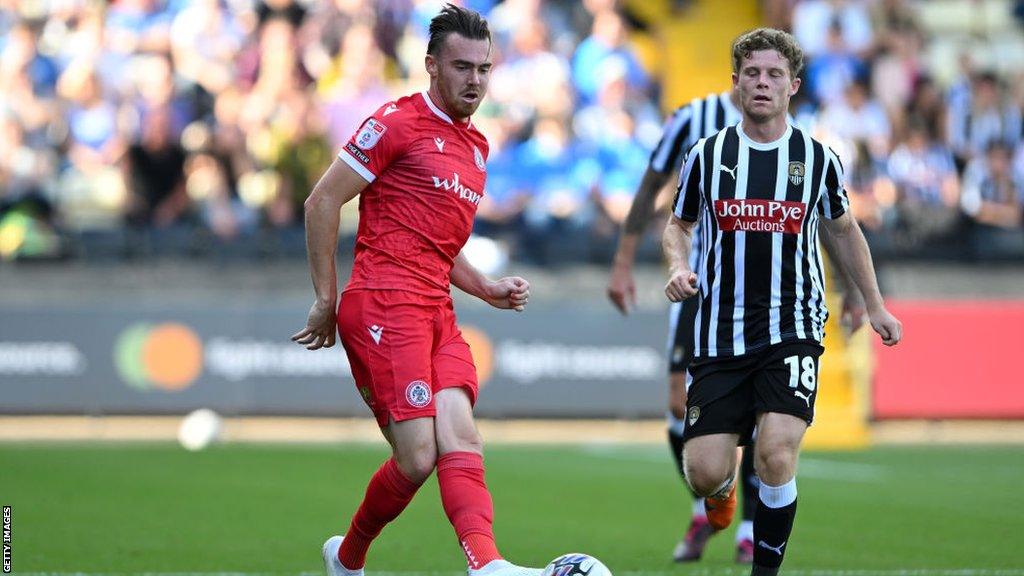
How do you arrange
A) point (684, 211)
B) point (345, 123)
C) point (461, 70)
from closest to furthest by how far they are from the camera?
point (461, 70)
point (684, 211)
point (345, 123)

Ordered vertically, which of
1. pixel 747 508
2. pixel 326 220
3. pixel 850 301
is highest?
pixel 326 220

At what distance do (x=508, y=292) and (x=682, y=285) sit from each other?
701 mm

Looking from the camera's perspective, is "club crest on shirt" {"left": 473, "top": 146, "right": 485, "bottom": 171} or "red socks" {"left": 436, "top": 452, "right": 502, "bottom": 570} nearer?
"red socks" {"left": 436, "top": 452, "right": 502, "bottom": 570}

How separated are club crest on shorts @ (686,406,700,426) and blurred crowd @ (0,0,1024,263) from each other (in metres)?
10.9

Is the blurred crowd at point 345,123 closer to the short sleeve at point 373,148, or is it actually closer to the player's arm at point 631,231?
the player's arm at point 631,231

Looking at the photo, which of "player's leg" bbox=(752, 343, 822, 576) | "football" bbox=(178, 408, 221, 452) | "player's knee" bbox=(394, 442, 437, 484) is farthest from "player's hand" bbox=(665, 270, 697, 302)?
"football" bbox=(178, 408, 221, 452)

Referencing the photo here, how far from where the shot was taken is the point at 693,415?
6.06 meters

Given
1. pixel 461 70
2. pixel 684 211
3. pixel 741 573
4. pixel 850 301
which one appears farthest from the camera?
pixel 741 573

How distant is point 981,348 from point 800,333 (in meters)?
11.1

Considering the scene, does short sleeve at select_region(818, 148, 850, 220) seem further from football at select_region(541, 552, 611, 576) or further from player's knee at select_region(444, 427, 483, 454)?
football at select_region(541, 552, 611, 576)

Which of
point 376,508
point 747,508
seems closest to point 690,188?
point 376,508

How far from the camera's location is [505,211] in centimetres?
1761

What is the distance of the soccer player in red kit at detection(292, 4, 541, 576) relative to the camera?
5.63m

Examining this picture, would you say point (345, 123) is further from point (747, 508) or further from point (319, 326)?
point (319, 326)
